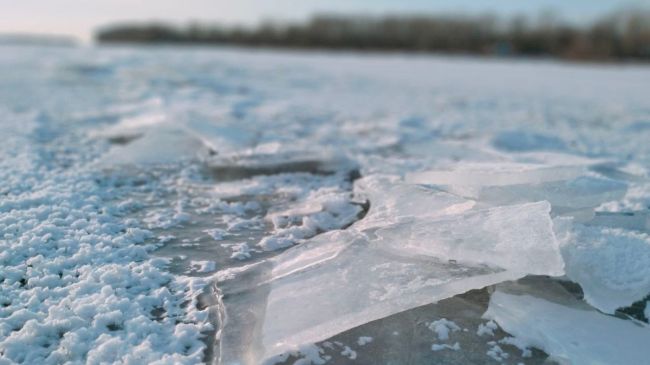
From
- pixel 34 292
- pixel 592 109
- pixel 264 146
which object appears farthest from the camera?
pixel 592 109

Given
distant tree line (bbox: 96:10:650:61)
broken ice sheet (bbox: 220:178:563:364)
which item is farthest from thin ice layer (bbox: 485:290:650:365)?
distant tree line (bbox: 96:10:650:61)

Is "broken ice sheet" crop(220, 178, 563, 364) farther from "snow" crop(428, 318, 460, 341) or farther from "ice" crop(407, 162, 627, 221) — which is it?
"ice" crop(407, 162, 627, 221)

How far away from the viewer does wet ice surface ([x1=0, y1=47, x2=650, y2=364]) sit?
6.56 feet

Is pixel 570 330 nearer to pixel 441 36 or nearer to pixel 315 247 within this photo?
pixel 315 247

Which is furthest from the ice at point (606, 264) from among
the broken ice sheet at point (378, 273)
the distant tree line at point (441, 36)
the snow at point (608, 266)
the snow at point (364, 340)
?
the distant tree line at point (441, 36)

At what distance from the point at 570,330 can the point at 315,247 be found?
1206 mm

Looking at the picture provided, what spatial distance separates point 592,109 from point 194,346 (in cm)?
744

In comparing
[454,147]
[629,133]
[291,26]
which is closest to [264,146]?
[454,147]

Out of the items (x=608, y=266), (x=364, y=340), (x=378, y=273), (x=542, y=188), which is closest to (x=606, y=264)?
(x=608, y=266)

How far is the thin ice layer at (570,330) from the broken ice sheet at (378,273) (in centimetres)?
13

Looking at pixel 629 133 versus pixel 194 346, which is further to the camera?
pixel 629 133

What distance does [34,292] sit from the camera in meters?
2.21

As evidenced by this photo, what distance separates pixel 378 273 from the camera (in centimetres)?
235

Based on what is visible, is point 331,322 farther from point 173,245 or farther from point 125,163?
point 125,163
